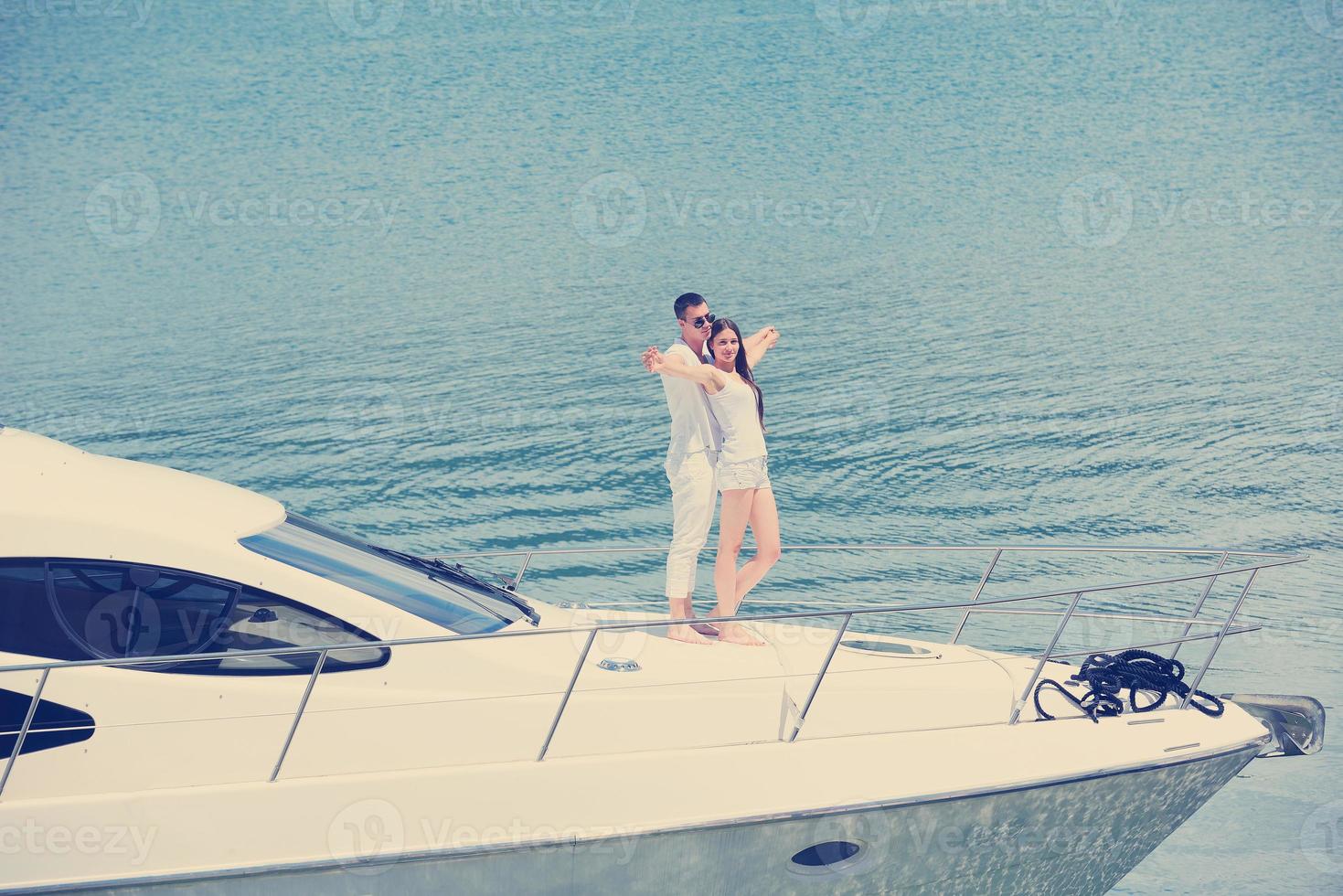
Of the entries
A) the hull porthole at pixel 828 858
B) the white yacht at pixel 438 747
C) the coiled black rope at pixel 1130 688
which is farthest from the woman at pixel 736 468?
the coiled black rope at pixel 1130 688

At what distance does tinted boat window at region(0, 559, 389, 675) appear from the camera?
414 cm

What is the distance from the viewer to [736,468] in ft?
17.9

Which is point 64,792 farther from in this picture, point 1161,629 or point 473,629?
point 1161,629

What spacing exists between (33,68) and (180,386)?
27992mm

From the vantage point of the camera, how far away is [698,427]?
555 centimetres

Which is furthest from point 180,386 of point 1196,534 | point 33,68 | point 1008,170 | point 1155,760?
point 33,68

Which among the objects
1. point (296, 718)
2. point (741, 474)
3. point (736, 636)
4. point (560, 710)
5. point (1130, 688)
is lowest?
point (1130, 688)

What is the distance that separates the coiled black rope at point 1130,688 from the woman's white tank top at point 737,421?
154 cm

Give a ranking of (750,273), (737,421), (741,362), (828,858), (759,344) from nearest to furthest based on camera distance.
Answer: (828,858) < (737,421) < (741,362) < (759,344) < (750,273)

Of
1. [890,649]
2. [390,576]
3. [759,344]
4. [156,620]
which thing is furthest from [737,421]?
[156,620]

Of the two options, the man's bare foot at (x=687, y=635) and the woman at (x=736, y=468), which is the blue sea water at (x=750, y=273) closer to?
the woman at (x=736, y=468)

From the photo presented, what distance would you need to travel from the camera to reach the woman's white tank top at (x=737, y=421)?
5.45m

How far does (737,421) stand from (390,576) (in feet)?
5.29

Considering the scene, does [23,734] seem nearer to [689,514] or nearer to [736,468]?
[689,514]
